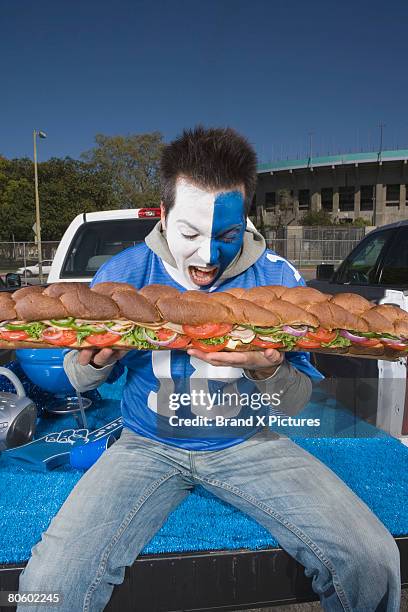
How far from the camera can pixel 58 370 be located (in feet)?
10.6

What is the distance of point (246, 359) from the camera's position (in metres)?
1.72

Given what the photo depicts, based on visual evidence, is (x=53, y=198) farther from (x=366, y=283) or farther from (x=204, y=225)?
(x=204, y=225)

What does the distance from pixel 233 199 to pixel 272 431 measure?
1.11 m

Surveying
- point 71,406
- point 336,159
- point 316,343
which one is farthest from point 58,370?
point 336,159

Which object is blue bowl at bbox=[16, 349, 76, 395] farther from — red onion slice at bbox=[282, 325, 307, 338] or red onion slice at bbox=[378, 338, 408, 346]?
red onion slice at bbox=[378, 338, 408, 346]

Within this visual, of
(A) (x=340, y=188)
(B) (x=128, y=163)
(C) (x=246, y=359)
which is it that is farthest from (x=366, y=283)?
(A) (x=340, y=188)

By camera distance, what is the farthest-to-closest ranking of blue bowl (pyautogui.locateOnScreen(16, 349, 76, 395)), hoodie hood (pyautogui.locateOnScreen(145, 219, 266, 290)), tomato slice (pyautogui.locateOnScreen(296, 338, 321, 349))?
blue bowl (pyautogui.locateOnScreen(16, 349, 76, 395))
hoodie hood (pyautogui.locateOnScreen(145, 219, 266, 290))
tomato slice (pyautogui.locateOnScreen(296, 338, 321, 349))

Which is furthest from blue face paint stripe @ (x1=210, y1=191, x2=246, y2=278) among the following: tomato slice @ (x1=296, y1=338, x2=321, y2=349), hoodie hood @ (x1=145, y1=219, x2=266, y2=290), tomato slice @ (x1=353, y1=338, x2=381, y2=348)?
tomato slice @ (x1=353, y1=338, x2=381, y2=348)

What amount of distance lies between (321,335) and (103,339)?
885mm

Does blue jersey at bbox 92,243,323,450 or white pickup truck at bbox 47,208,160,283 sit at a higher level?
white pickup truck at bbox 47,208,160,283

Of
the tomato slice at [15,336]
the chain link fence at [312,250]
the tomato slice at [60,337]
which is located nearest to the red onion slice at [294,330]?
the tomato slice at [60,337]

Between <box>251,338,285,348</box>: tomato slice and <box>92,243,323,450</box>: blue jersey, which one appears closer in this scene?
<box>251,338,285,348</box>: tomato slice

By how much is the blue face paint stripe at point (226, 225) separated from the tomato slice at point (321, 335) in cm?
53

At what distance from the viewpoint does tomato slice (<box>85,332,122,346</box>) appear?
5.74 feet
